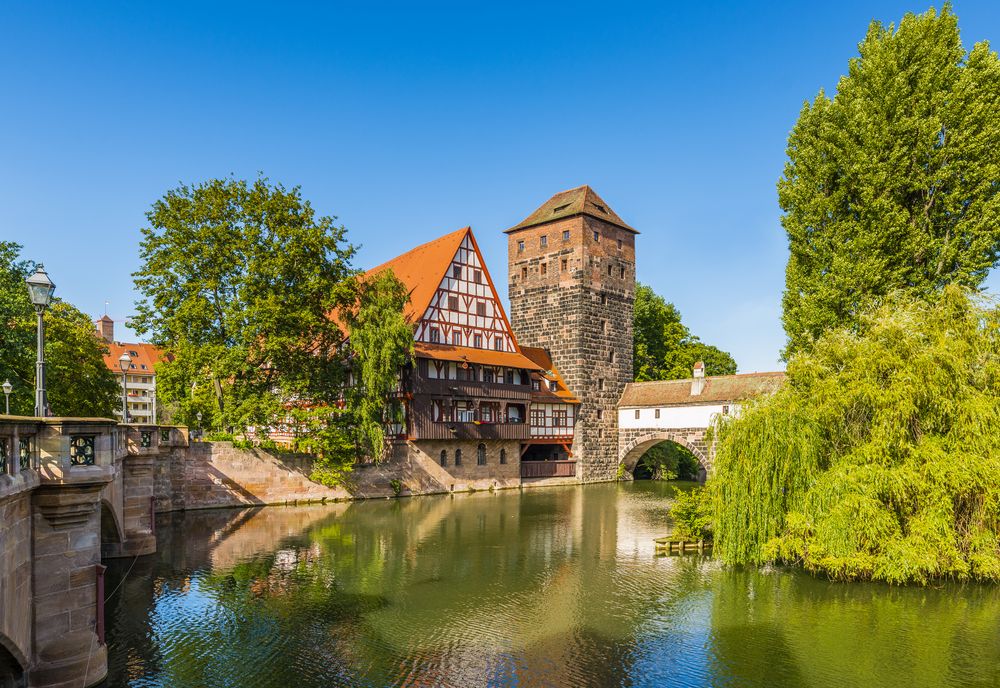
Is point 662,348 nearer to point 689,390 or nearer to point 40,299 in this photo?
point 689,390

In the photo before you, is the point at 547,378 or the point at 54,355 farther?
the point at 547,378

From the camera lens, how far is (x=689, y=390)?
139ft

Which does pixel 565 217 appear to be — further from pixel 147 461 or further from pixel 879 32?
pixel 147 461

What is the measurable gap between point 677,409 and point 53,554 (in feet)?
122

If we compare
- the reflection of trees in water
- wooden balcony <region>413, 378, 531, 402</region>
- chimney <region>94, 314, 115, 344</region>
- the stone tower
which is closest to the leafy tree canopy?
wooden balcony <region>413, 378, 531, 402</region>

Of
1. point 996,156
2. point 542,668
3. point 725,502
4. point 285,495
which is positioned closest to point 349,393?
→ point 285,495

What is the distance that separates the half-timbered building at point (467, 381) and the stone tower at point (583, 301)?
108 inches

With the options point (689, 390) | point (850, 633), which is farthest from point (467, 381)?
point (850, 633)

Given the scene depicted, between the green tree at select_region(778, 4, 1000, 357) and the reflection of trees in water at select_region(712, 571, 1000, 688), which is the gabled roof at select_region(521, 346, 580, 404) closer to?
the green tree at select_region(778, 4, 1000, 357)

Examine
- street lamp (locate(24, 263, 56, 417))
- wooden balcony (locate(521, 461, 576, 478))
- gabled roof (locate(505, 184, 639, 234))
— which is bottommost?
wooden balcony (locate(521, 461, 576, 478))

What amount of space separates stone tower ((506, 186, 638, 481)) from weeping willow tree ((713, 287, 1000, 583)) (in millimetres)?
26453

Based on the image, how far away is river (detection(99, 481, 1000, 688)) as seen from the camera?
11.0 metres

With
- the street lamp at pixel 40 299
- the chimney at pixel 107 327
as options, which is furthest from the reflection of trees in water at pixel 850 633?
the chimney at pixel 107 327

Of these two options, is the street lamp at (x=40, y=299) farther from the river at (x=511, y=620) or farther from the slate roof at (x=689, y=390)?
the slate roof at (x=689, y=390)
